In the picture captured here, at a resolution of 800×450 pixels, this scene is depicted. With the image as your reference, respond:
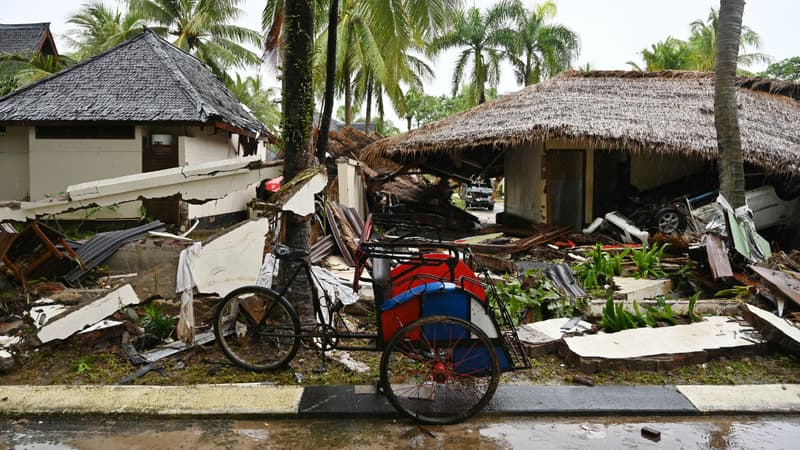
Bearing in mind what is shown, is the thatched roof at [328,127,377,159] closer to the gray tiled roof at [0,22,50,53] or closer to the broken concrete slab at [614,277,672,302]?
the broken concrete slab at [614,277,672,302]

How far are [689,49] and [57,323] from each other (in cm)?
3698

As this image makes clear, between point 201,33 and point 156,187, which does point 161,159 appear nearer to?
point 156,187

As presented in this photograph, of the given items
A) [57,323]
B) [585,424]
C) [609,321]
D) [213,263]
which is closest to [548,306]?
[609,321]

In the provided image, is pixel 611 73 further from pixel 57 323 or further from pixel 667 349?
pixel 57 323

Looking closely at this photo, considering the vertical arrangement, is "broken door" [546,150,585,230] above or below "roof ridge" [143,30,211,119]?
below

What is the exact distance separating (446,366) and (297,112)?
2.78m

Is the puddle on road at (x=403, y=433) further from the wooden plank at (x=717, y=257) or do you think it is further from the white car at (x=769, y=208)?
the white car at (x=769, y=208)

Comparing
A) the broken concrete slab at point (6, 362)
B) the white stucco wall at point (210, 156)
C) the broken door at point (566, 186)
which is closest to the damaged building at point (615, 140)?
the broken door at point (566, 186)

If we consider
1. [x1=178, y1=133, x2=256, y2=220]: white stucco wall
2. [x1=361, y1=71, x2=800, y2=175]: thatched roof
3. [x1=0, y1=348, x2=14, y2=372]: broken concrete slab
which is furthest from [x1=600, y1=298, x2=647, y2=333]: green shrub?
[x1=178, y1=133, x2=256, y2=220]: white stucco wall

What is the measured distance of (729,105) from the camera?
28.0 feet

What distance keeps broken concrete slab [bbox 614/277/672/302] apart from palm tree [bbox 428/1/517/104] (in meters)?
24.8

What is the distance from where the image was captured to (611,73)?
15.4 metres

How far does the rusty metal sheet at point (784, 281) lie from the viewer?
5822mm

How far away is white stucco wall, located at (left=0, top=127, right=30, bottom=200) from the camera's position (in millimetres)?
13602
